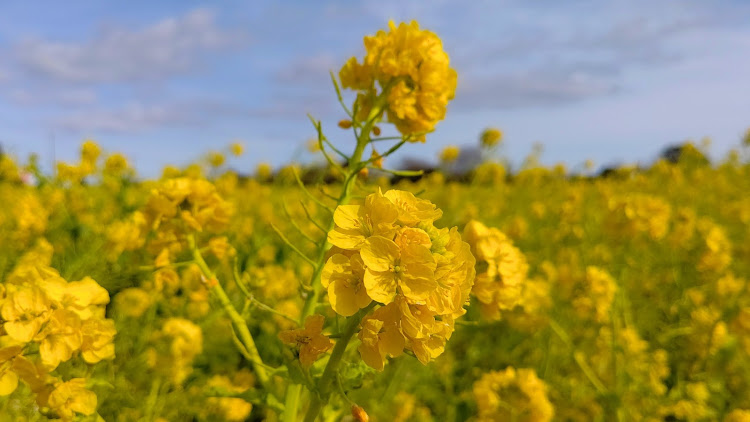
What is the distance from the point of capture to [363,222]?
2.92 feet

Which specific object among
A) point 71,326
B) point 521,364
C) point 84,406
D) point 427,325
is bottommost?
point 521,364

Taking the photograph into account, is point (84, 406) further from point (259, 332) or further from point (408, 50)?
point (259, 332)

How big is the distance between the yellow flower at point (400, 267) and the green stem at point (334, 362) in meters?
0.09

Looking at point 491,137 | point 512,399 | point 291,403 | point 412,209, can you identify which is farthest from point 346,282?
point 491,137

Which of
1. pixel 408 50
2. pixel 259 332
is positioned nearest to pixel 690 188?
pixel 259 332

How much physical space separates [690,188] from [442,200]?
4925mm

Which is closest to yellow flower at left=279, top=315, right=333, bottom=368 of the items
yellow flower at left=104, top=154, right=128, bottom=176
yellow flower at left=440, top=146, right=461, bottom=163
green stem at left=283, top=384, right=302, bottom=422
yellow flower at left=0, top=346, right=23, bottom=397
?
green stem at left=283, top=384, right=302, bottom=422

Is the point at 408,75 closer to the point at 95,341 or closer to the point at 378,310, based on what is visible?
the point at 378,310

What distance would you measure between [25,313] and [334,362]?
626mm

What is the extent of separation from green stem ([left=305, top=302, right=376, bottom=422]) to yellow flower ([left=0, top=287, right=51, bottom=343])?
56 cm

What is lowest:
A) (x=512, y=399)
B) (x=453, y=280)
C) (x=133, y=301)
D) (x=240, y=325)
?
(x=512, y=399)

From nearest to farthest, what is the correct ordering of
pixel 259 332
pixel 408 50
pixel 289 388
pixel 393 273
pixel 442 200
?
pixel 393 273
pixel 289 388
pixel 408 50
pixel 259 332
pixel 442 200

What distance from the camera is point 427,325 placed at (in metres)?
0.84

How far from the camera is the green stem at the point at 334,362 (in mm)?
903
